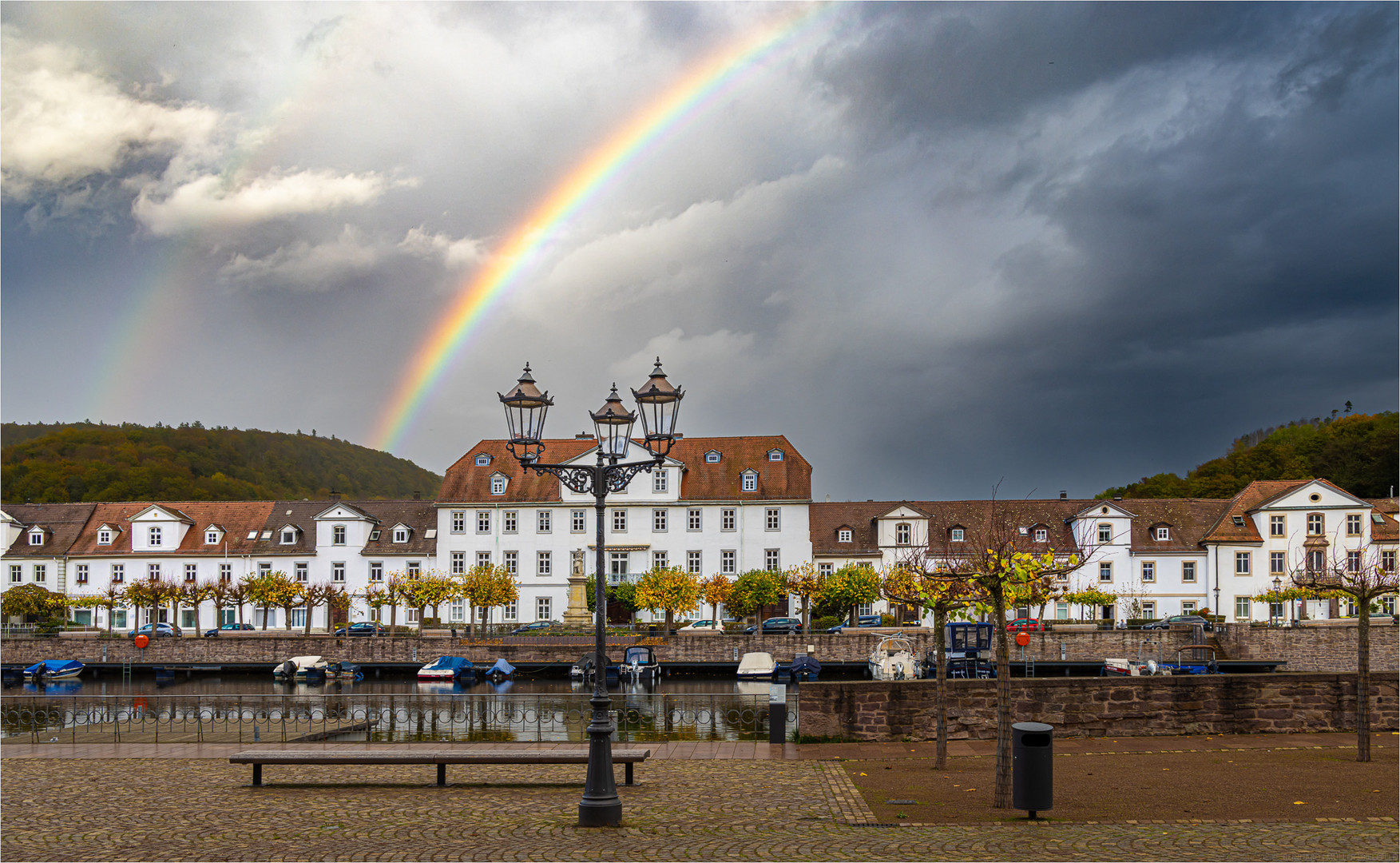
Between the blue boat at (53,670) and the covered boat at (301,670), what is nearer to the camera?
the covered boat at (301,670)

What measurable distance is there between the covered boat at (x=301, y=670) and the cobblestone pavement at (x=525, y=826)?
39857 mm

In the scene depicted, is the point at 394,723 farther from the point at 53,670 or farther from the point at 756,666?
the point at 53,670

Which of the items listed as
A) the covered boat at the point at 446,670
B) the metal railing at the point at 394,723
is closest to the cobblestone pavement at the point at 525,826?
the metal railing at the point at 394,723

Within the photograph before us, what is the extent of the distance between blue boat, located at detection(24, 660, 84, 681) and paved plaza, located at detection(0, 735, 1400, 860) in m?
43.8

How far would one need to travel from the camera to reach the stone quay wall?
19438 millimetres

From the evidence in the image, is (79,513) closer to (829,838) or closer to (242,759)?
(242,759)

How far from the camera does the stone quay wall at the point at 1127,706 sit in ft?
63.8

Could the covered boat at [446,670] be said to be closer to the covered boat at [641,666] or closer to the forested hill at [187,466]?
the covered boat at [641,666]

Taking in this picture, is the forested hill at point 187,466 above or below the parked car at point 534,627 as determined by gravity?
above

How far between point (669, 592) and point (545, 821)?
50.1m

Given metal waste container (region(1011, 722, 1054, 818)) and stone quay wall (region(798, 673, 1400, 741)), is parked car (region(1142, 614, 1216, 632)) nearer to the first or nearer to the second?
stone quay wall (region(798, 673, 1400, 741))

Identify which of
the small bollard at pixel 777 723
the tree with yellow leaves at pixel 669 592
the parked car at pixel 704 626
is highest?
the small bollard at pixel 777 723

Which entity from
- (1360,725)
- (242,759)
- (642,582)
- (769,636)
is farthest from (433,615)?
(1360,725)

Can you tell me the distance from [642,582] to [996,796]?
52.7m
